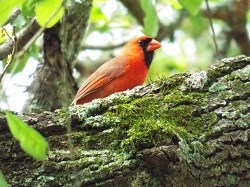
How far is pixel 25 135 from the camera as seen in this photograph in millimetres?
1984

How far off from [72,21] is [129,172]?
215cm

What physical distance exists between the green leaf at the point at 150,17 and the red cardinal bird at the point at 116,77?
2.10 metres

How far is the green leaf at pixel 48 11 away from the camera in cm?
222

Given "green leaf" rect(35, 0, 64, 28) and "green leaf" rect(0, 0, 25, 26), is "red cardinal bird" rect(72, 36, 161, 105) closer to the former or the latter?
"green leaf" rect(35, 0, 64, 28)

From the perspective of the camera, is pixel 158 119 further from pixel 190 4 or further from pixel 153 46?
pixel 153 46

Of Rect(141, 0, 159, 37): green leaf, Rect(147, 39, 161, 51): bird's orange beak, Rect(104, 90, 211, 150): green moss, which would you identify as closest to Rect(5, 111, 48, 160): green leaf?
Rect(141, 0, 159, 37): green leaf

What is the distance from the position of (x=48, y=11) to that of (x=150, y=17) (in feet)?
1.39

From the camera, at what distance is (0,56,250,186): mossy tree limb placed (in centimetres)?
273

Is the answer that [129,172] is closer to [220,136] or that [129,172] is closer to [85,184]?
[85,184]

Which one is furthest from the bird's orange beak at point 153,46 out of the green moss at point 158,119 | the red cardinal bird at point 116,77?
the green moss at point 158,119

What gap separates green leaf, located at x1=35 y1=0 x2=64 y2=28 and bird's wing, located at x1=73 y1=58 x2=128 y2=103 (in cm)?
244

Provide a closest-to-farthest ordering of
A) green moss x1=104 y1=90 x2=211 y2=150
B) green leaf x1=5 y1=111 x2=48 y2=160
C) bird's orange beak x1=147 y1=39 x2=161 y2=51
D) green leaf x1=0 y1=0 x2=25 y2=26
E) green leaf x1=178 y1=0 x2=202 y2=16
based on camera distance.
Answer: green leaf x1=5 y1=111 x2=48 y2=160 → green leaf x1=0 y1=0 x2=25 y2=26 → green leaf x1=178 y1=0 x2=202 y2=16 → green moss x1=104 y1=90 x2=211 y2=150 → bird's orange beak x1=147 y1=39 x2=161 y2=51

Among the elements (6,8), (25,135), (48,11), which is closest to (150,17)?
(48,11)

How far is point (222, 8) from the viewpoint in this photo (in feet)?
23.2
